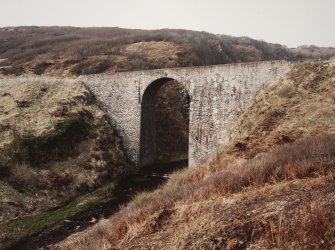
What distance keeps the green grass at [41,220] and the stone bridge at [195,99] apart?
25.7 feet

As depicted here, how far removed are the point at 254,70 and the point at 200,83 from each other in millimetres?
4423

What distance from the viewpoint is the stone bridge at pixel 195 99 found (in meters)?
24.6

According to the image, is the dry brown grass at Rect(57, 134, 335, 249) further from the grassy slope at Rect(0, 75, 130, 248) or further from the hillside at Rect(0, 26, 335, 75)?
the hillside at Rect(0, 26, 335, 75)

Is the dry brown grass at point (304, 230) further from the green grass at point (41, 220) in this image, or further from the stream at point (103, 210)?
the green grass at point (41, 220)

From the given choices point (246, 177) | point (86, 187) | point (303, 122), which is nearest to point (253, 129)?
point (303, 122)

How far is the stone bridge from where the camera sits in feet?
80.6

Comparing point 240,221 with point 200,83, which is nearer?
point 240,221

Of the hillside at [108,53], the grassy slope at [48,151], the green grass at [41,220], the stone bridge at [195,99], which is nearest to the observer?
the green grass at [41,220]

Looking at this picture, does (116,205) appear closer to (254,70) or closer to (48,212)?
(48,212)

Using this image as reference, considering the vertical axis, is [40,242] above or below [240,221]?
below

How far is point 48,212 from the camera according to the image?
2277 cm

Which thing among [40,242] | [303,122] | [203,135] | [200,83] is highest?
[200,83]

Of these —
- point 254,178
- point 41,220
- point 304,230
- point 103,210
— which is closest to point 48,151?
point 41,220

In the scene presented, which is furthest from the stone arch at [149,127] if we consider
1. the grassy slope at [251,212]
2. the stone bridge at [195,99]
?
the grassy slope at [251,212]
